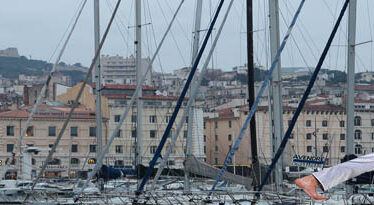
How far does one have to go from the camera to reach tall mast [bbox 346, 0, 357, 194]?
87.1ft

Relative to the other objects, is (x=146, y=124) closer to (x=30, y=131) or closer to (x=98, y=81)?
(x=30, y=131)

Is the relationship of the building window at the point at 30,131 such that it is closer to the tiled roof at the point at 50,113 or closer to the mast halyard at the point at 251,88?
the tiled roof at the point at 50,113

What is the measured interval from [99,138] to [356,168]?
17.5m

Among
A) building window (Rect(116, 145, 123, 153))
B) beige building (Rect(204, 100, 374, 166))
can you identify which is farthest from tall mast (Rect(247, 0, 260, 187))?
building window (Rect(116, 145, 123, 153))

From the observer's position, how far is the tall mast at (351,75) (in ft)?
87.1

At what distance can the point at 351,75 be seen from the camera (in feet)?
88.0

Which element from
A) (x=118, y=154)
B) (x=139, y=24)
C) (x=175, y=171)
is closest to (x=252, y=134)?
(x=175, y=171)

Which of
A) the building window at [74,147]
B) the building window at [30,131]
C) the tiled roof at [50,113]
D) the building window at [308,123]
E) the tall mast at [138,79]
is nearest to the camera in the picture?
the tall mast at [138,79]

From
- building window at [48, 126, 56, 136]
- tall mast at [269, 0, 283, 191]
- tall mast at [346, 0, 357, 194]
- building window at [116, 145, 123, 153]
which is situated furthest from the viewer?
building window at [116, 145, 123, 153]

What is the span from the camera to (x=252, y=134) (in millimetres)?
32375

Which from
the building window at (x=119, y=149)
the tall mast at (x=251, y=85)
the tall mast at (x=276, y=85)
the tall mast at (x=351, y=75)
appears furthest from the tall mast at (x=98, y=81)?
the building window at (x=119, y=149)

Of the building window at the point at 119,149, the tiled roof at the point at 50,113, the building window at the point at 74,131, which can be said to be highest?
the tiled roof at the point at 50,113

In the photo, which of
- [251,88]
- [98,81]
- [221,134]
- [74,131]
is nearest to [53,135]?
[74,131]

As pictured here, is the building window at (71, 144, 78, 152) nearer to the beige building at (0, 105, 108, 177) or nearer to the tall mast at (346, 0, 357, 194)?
the beige building at (0, 105, 108, 177)
